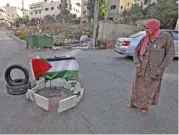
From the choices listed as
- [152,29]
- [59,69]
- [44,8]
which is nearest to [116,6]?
[44,8]

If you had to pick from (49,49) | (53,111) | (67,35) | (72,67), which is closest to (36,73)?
(72,67)

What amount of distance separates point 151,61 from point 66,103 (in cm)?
169

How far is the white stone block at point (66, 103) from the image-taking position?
3.47 metres

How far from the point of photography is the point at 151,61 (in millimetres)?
3156

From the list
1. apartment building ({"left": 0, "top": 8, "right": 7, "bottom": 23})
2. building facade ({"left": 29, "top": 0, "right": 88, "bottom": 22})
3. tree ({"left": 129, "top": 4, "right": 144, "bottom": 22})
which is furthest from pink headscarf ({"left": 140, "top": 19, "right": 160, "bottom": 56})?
apartment building ({"left": 0, "top": 8, "right": 7, "bottom": 23})

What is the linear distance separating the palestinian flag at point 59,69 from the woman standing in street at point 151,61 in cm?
170

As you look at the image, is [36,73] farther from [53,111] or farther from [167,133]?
[167,133]

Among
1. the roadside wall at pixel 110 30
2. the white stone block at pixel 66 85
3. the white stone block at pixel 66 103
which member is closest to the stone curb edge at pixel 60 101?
the white stone block at pixel 66 103

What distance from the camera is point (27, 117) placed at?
3312 mm

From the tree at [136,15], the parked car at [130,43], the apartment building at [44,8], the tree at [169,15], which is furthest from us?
the apartment building at [44,8]

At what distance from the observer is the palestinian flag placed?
4.46m

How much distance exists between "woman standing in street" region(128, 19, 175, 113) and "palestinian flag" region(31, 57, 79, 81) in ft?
5.58

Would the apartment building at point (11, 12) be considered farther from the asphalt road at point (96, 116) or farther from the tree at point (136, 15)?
the asphalt road at point (96, 116)

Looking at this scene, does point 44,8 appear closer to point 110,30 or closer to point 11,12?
point 11,12
